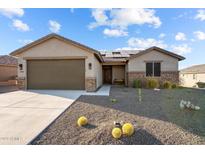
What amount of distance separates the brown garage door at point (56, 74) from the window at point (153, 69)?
24.2ft

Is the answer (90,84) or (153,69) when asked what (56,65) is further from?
(153,69)

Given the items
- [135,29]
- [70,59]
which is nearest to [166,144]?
[70,59]

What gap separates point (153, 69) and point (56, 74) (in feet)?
31.9

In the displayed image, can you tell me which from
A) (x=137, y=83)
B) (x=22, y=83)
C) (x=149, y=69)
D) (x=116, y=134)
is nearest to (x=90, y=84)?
(x=22, y=83)

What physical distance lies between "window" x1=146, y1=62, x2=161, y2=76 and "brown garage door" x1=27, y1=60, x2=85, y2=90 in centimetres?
738

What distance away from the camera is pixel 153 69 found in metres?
15.2

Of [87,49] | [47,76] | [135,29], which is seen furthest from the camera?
[135,29]

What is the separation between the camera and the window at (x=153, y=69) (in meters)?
15.1

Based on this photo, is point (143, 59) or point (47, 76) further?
point (143, 59)

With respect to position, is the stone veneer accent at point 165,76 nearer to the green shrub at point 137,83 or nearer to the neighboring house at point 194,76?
the green shrub at point 137,83
